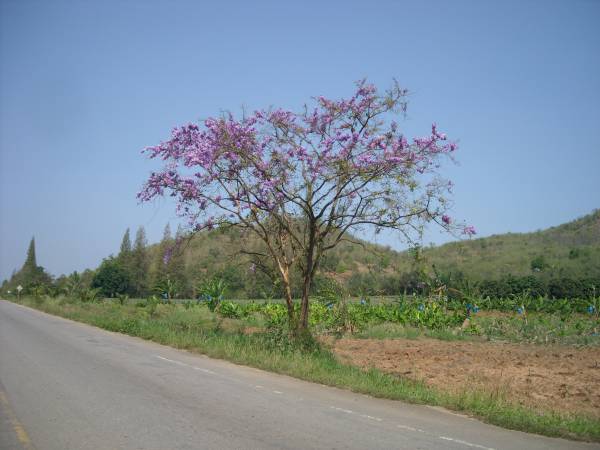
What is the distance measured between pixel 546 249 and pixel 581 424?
4584 cm

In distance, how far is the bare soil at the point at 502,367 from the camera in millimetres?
9922

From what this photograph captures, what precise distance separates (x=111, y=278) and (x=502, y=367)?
248 feet

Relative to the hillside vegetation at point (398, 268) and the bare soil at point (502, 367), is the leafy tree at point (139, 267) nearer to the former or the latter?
the hillside vegetation at point (398, 268)

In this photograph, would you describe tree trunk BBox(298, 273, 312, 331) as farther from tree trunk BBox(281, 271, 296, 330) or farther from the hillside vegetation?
the hillside vegetation

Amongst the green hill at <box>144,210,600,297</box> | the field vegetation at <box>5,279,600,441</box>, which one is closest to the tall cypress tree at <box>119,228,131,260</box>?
the green hill at <box>144,210,600,297</box>

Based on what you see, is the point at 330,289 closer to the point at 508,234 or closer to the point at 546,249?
the point at 546,249

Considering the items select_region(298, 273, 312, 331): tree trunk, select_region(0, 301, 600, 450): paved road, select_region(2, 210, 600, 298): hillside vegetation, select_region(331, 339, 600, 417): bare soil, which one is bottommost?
select_region(0, 301, 600, 450): paved road

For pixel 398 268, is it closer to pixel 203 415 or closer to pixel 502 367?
pixel 502 367

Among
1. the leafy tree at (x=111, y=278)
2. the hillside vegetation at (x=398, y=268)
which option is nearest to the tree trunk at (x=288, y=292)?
the hillside vegetation at (x=398, y=268)

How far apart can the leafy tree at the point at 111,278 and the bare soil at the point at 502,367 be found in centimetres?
6931

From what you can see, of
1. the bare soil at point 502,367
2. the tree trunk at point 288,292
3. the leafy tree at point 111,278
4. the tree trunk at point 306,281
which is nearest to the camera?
the bare soil at point 502,367

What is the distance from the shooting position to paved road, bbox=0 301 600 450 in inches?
258

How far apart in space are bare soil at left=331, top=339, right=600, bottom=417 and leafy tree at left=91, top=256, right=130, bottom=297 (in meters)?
69.3

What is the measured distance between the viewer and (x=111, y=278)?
80062 mm
